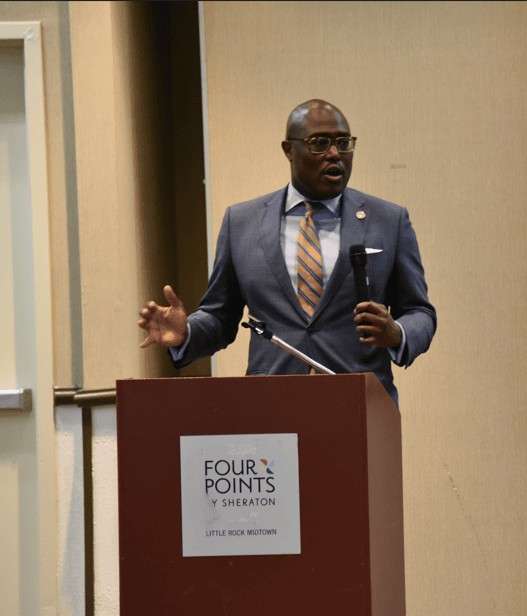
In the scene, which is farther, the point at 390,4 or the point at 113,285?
the point at 390,4

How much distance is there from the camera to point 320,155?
1.66 metres

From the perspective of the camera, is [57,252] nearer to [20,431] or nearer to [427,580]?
[20,431]

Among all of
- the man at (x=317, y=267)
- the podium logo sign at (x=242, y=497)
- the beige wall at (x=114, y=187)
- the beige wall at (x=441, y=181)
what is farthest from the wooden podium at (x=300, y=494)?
the beige wall at (x=441, y=181)

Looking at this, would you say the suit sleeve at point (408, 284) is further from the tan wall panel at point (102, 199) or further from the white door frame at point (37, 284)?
the white door frame at point (37, 284)

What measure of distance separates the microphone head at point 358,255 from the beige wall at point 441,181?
1.50 metres

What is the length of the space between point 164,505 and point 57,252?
5.22 ft

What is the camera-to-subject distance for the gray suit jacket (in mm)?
1610

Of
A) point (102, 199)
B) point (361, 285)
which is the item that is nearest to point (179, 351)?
point (361, 285)

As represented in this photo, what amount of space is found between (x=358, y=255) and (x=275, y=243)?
1.24 feet

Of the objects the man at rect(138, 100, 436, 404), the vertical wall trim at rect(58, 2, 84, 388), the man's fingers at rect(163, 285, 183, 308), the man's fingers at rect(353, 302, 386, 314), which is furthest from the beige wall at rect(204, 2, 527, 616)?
the man's fingers at rect(353, 302, 386, 314)

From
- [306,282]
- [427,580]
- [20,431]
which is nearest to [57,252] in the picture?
[20,431]

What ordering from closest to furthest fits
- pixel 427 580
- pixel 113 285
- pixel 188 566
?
pixel 188 566 < pixel 113 285 < pixel 427 580

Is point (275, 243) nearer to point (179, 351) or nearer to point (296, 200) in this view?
point (296, 200)

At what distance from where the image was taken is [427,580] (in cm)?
276
